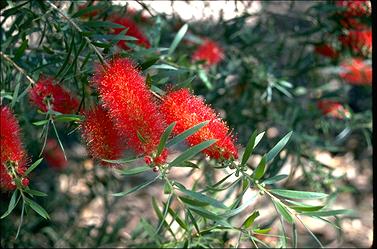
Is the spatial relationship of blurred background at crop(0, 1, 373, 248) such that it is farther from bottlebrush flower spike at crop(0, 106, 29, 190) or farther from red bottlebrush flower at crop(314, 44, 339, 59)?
bottlebrush flower spike at crop(0, 106, 29, 190)

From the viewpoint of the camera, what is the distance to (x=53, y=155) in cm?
270

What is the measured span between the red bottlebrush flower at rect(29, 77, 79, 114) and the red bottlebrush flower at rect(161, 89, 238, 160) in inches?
9.9

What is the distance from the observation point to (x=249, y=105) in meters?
2.71

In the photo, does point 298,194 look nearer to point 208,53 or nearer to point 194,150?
point 194,150

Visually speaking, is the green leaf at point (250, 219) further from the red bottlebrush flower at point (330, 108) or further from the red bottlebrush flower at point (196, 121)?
the red bottlebrush flower at point (330, 108)

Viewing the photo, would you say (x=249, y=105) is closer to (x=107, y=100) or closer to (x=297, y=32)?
(x=297, y=32)

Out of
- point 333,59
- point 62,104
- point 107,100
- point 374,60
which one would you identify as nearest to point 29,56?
point 62,104

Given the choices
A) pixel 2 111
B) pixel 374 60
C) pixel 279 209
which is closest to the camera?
pixel 279 209

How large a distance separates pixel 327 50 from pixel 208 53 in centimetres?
42

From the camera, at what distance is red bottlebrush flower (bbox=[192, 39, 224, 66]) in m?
2.53

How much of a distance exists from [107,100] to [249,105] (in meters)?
1.49

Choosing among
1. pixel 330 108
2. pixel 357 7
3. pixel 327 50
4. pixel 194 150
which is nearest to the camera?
pixel 194 150

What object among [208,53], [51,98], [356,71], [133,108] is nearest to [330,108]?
[356,71]

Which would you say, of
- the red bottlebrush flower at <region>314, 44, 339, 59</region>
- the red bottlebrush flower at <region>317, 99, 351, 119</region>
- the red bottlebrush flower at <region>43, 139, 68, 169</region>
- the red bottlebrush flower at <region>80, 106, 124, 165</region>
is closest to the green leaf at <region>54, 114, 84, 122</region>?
the red bottlebrush flower at <region>80, 106, 124, 165</region>
